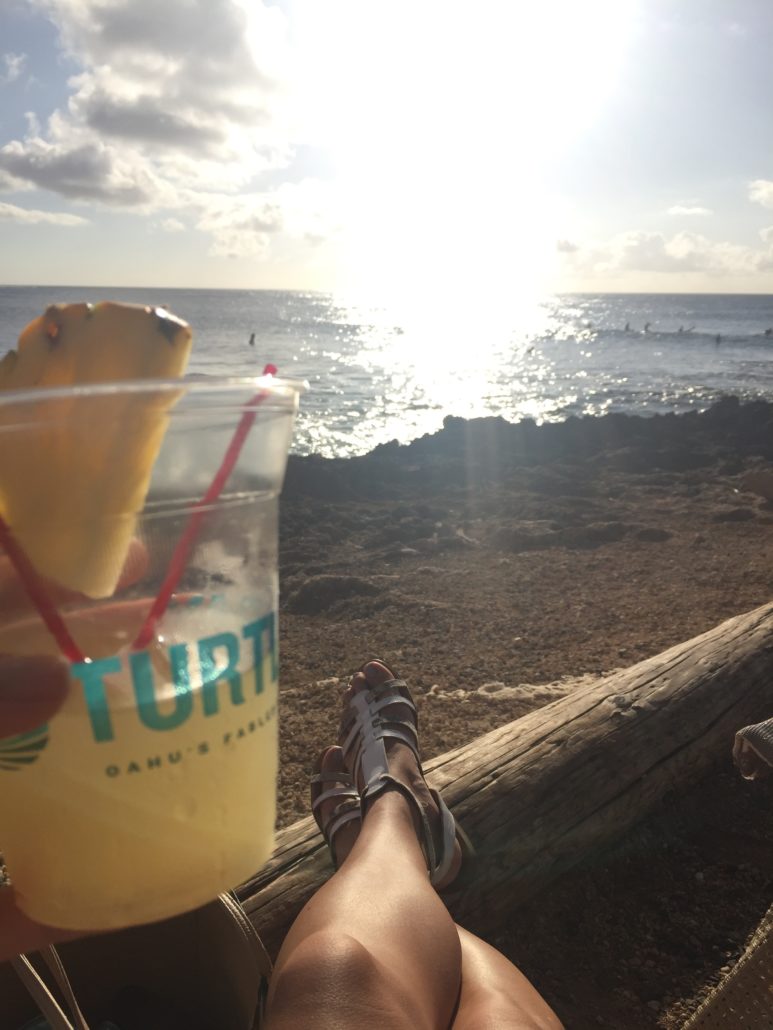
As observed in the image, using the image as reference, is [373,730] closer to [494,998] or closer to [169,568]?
[494,998]

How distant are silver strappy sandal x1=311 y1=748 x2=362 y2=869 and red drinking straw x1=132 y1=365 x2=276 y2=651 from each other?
182 cm

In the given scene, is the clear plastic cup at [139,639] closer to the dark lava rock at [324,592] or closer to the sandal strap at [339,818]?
the sandal strap at [339,818]

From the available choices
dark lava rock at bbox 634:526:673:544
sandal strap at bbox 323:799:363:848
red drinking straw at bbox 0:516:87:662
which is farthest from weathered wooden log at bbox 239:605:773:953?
dark lava rock at bbox 634:526:673:544

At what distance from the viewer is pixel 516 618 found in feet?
17.6

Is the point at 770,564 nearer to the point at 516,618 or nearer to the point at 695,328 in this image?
the point at 516,618

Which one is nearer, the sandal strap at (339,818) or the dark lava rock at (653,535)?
the sandal strap at (339,818)

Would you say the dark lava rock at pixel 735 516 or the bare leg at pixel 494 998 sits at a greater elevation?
the bare leg at pixel 494 998

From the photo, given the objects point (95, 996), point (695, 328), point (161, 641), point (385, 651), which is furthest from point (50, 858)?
point (695, 328)

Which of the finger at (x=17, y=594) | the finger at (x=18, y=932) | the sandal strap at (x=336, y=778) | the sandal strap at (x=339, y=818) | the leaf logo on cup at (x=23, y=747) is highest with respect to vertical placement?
the finger at (x=17, y=594)

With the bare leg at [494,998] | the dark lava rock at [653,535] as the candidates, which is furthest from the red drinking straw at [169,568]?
the dark lava rock at [653,535]

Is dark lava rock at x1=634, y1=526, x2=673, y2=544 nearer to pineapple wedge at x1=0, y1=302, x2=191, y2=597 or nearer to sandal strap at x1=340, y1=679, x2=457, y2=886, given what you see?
sandal strap at x1=340, y1=679, x2=457, y2=886

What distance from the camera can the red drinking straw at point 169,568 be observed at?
756mm

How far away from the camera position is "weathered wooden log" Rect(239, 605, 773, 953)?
94.4 inches

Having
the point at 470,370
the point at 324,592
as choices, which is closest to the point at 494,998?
the point at 324,592
